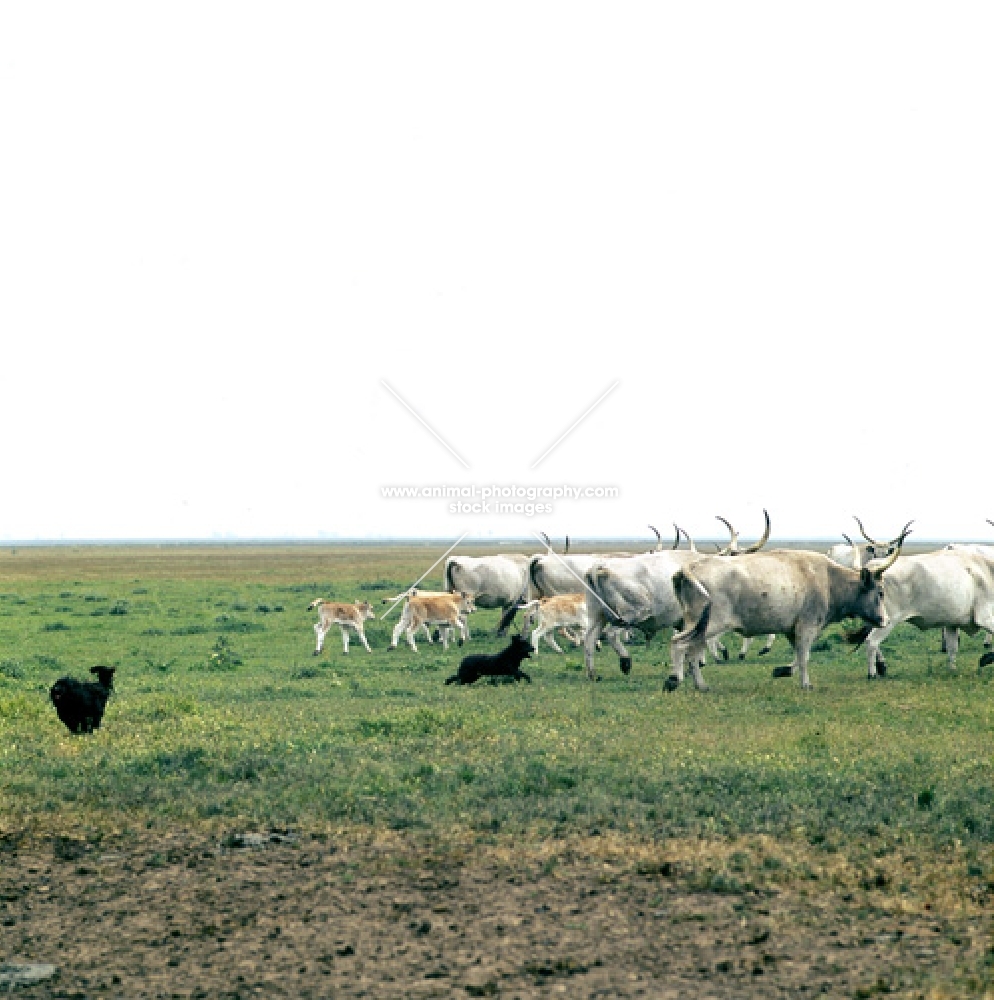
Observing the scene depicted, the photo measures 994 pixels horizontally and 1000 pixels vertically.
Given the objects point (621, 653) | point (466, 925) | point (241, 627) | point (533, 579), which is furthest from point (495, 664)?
point (241, 627)

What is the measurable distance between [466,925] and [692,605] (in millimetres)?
11587

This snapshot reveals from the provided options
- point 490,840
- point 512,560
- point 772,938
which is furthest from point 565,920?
point 512,560

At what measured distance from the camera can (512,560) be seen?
108 feet

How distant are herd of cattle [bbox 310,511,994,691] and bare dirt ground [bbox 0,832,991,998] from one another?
387 inches

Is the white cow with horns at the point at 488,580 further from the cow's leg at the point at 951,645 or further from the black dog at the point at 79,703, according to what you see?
the black dog at the point at 79,703

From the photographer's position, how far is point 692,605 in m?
18.5

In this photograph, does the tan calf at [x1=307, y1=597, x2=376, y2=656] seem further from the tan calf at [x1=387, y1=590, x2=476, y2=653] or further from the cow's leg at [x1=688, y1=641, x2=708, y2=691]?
the cow's leg at [x1=688, y1=641, x2=708, y2=691]

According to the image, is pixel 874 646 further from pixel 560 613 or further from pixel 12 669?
pixel 12 669

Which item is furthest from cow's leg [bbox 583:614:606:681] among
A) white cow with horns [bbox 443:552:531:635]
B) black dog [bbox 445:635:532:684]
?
white cow with horns [bbox 443:552:531:635]

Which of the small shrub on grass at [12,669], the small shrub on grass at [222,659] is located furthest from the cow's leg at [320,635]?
the small shrub on grass at [12,669]

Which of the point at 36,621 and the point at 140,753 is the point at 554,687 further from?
the point at 36,621

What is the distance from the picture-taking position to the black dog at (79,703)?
14.0 m

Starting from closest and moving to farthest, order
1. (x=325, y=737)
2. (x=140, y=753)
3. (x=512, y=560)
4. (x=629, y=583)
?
1. (x=140, y=753)
2. (x=325, y=737)
3. (x=629, y=583)
4. (x=512, y=560)

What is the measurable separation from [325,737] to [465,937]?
6681 millimetres
